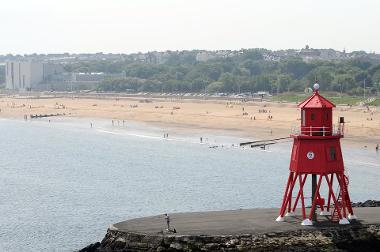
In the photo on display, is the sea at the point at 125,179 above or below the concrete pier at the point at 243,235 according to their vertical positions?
below

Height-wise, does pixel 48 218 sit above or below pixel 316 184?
below

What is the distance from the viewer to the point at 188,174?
62.9 metres

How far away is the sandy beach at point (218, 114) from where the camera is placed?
289 feet

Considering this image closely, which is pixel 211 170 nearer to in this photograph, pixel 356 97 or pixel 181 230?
pixel 181 230

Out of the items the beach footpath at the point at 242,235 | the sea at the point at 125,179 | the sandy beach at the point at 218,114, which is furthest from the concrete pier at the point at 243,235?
the sandy beach at the point at 218,114

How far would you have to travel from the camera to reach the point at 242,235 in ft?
101

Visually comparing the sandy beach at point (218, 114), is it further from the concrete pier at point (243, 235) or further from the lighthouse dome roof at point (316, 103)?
the concrete pier at point (243, 235)

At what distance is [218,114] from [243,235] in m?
84.5

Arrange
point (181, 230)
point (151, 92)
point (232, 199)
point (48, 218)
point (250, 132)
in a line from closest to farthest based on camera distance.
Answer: point (181, 230)
point (48, 218)
point (232, 199)
point (250, 132)
point (151, 92)

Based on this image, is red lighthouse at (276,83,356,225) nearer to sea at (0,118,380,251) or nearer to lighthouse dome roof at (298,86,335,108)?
lighthouse dome roof at (298,86,335,108)

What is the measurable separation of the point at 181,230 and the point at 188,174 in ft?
102

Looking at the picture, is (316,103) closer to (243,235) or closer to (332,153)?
(332,153)

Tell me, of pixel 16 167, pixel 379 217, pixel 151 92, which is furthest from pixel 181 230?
pixel 151 92

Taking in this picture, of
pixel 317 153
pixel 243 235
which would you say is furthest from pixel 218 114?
pixel 243 235
